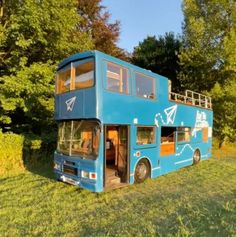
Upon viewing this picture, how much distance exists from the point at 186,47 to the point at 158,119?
42.1 feet

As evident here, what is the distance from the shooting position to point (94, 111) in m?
8.01

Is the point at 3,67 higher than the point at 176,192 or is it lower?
higher

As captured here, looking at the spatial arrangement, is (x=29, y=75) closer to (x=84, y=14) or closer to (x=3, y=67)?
(x=3, y=67)

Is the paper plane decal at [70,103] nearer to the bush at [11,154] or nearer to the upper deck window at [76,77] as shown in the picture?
the upper deck window at [76,77]

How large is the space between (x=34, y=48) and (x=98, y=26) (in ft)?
25.9

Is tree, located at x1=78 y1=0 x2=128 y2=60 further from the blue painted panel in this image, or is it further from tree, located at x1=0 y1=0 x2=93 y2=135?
the blue painted panel

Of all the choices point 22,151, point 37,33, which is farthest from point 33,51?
point 22,151

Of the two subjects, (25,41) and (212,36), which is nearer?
(25,41)

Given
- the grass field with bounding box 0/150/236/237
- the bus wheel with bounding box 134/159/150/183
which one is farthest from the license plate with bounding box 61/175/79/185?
the bus wheel with bounding box 134/159/150/183

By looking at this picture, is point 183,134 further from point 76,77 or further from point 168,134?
point 76,77

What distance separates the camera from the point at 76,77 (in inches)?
345

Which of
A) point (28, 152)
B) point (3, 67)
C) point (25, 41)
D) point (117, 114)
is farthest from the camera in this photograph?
point (3, 67)

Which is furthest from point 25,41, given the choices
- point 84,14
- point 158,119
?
point 84,14

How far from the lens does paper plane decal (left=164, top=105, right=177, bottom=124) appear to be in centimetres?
1146
